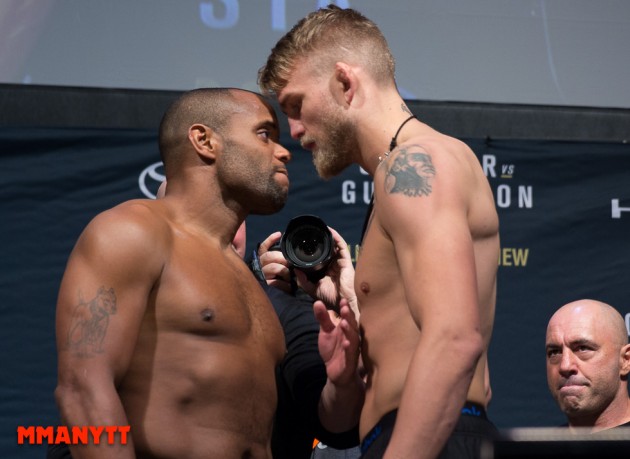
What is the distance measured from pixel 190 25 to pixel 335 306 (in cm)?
160

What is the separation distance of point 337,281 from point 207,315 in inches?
24.3

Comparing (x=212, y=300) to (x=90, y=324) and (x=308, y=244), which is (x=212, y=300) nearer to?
(x=90, y=324)

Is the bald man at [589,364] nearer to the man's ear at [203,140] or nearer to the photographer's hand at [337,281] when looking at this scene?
the photographer's hand at [337,281]

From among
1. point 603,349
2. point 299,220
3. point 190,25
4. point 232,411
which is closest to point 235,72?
point 190,25

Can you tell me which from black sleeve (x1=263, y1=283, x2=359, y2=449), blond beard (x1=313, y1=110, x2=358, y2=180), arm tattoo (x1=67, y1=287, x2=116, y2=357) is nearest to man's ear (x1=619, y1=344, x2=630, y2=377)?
black sleeve (x1=263, y1=283, x2=359, y2=449)

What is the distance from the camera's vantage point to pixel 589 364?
11.7 ft

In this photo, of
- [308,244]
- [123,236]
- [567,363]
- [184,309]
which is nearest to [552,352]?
[567,363]

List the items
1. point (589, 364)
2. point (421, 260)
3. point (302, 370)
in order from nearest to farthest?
1. point (421, 260)
2. point (302, 370)
3. point (589, 364)

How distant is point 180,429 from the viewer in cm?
221

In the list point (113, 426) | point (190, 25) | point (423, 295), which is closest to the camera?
point (423, 295)

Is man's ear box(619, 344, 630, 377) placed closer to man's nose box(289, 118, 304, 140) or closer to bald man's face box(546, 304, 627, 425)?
bald man's face box(546, 304, 627, 425)

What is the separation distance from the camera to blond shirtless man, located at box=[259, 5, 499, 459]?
75.2 inches

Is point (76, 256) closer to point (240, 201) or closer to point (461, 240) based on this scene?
point (240, 201)

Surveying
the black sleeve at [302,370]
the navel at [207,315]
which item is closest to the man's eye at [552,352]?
the black sleeve at [302,370]
